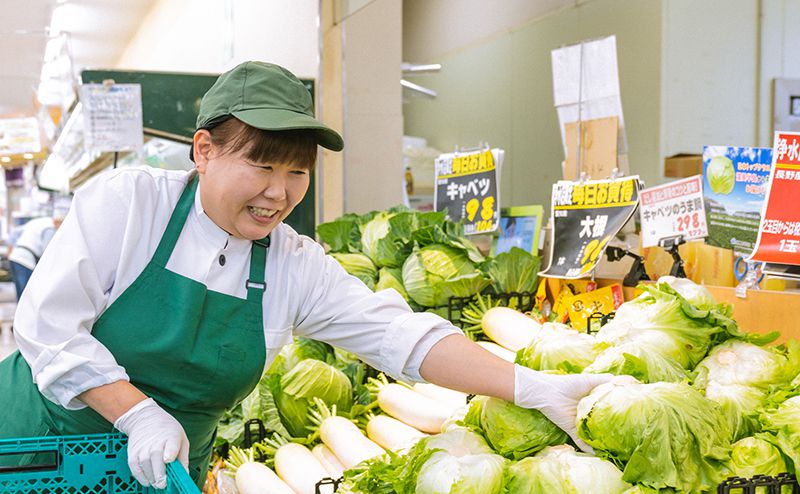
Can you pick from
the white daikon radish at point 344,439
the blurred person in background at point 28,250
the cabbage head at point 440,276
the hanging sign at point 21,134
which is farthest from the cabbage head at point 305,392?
the hanging sign at point 21,134

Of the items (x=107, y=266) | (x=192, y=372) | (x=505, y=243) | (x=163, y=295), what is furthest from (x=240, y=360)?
(x=505, y=243)

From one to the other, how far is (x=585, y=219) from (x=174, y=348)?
63.7 inches

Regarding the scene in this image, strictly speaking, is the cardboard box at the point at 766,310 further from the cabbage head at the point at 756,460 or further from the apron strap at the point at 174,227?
the apron strap at the point at 174,227

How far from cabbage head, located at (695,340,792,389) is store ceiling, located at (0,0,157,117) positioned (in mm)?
7713

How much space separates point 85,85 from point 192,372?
3017 millimetres

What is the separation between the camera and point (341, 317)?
2.08 m

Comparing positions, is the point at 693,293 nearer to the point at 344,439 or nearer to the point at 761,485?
the point at 761,485

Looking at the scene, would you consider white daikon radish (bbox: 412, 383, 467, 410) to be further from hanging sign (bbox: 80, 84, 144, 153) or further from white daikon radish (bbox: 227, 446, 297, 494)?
hanging sign (bbox: 80, 84, 144, 153)

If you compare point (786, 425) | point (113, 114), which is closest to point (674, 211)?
point (786, 425)

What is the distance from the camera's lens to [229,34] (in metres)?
6.46

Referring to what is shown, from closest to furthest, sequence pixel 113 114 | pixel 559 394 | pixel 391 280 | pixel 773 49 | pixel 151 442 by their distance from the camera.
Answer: pixel 151 442, pixel 559 394, pixel 391 280, pixel 113 114, pixel 773 49

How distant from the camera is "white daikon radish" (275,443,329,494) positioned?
8.05 feet

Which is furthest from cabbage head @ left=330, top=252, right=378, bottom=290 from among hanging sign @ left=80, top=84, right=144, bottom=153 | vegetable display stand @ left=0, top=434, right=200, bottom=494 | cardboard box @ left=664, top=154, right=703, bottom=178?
cardboard box @ left=664, top=154, right=703, bottom=178

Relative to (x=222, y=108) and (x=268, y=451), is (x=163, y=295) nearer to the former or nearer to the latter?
(x=222, y=108)
